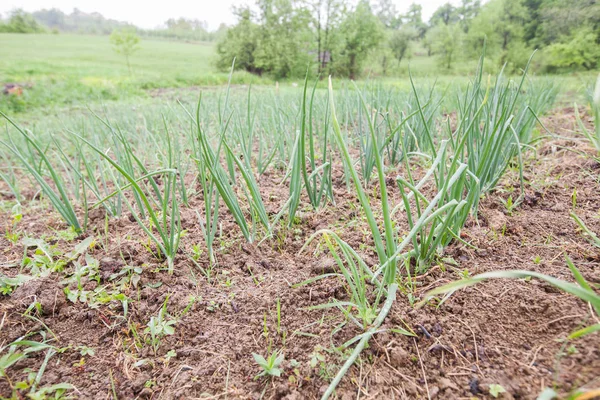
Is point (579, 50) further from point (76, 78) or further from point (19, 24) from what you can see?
point (19, 24)

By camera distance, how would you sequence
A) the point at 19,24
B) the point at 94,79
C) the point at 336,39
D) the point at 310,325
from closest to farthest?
the point at 310,325
the point at 94,79
the point at 336,39
the point at 19,24

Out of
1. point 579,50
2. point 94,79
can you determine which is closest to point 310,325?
point 579,50

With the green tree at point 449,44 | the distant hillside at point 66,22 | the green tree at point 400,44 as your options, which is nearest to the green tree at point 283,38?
the green tree at point 449,44

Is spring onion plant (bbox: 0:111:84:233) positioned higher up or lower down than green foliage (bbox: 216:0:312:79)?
lower down

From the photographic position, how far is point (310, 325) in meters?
0.78

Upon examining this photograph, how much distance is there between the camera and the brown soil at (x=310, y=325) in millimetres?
616

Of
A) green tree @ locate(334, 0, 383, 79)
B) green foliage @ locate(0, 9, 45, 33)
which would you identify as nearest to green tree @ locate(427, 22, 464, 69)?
green tree @ locate(334, 0, 383, 79)

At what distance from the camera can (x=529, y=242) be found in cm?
99

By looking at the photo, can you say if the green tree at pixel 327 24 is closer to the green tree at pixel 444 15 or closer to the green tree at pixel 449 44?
the green tree at pixel 449 44

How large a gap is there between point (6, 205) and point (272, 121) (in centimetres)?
176

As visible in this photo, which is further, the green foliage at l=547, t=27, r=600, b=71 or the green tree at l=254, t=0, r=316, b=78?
the green tree at l=254, t=0, r=316, b=78

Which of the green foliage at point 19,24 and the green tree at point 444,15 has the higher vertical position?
Result: the green tree at point 444,15

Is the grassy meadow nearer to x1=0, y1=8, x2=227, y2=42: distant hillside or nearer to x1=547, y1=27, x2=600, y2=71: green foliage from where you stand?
x1=547, y1=27, x2=600, y2=71: green foliage

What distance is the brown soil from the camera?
0.62 metres
